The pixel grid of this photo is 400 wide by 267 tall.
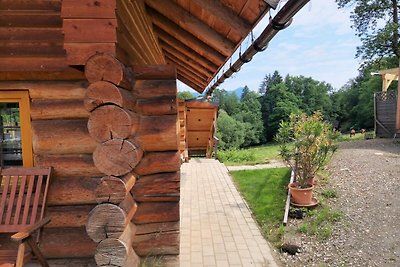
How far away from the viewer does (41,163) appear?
279 cm

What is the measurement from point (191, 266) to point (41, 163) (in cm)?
215

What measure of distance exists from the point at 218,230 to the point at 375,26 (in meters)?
21.8

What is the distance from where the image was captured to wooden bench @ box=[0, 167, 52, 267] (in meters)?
2.54

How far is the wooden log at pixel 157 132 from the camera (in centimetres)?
300

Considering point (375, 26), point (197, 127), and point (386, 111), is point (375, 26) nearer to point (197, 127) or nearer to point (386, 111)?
point (386, 111)

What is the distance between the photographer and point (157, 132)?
3.01m

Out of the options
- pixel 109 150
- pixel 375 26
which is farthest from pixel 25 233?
pixel 375 26

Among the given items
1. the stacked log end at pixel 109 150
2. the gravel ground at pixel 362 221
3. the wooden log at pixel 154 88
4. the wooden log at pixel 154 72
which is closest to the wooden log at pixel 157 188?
the stacked log end at pixel 109 150

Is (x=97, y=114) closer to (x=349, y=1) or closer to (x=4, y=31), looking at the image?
(x=4, y=31)

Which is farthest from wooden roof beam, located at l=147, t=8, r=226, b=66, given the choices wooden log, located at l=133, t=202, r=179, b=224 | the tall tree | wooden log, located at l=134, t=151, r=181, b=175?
the tall tree

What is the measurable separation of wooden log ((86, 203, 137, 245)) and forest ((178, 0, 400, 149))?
663 inches

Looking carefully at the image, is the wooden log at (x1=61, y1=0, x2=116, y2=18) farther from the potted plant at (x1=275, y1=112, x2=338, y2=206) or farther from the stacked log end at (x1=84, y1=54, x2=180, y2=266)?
the potted plant at (x1=275, y1=112, x2=338, y2=206)

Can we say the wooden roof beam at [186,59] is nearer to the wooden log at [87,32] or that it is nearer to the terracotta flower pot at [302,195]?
the terracotta flower pot at [302,195]

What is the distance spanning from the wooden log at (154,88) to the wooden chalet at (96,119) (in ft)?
0.03
